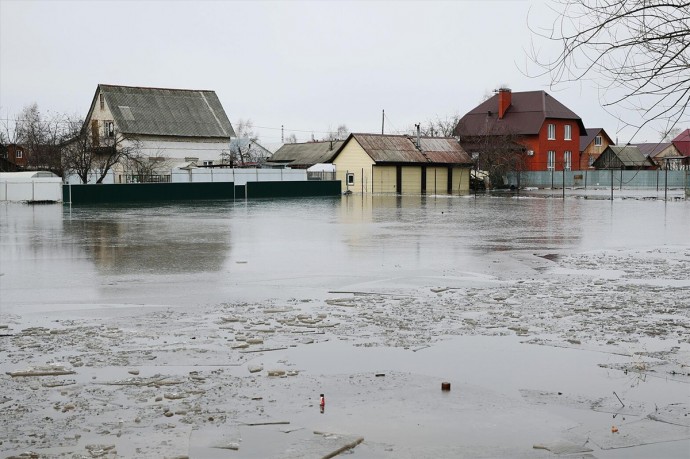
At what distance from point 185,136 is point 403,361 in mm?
74972

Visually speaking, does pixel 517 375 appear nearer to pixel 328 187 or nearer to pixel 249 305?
pixel 249 305

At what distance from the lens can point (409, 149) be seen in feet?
267

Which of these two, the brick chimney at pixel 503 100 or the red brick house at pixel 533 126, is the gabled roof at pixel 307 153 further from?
the brick chimney at pixel 503 100

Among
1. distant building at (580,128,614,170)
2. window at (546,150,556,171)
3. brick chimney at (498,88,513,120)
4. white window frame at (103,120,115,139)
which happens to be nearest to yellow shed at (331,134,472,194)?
brick chimney at (498,88,513,120)

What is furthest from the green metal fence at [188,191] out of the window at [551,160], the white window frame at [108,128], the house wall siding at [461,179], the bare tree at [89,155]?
the window at [551,160]

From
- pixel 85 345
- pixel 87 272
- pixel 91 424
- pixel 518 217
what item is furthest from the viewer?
pixel 518 217

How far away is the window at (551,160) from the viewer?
88.2 metres

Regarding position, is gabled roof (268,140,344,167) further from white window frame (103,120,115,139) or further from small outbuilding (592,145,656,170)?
small outbuilding (592,145,656,170)

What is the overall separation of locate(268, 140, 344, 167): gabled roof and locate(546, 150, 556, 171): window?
2168cm

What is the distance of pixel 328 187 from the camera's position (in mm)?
72188

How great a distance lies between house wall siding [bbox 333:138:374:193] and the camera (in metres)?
78.6

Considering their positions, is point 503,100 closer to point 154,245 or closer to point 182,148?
point 182,148

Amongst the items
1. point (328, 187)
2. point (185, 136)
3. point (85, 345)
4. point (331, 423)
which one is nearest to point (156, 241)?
point (85, 345)

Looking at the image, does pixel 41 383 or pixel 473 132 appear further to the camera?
pixel 473 132
